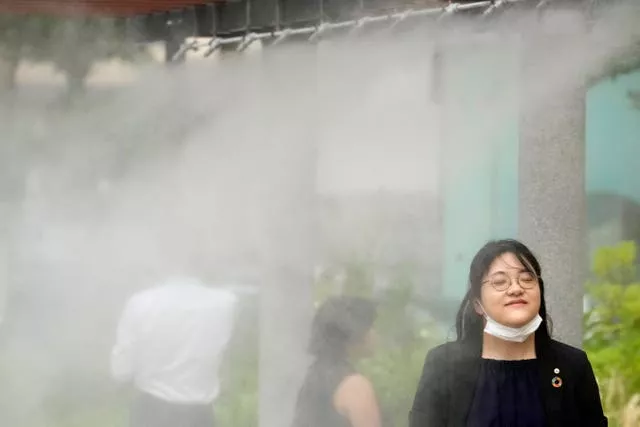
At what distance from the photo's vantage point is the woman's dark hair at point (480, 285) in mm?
1795

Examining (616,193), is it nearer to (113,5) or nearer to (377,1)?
(377,1)

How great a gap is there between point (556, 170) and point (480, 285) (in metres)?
0.41

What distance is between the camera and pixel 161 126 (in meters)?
2.57

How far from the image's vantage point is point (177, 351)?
243 cm

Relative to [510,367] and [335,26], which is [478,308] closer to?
[510,367]

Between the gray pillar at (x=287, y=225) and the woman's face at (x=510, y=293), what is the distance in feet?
1.90

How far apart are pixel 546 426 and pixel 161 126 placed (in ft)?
4.08

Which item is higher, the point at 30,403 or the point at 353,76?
the point at 353,76

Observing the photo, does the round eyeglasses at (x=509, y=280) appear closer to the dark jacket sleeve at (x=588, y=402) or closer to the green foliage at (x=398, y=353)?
the dark jacket sleeve at (x=588, y=402)

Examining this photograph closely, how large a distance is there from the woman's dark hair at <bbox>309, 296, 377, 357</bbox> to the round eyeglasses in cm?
47

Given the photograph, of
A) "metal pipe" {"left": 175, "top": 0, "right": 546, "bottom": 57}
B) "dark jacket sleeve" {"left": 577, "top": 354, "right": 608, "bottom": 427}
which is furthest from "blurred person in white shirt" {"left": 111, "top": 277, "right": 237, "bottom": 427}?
"dark jacket sleeve" {"left": 577, "top": 354, "right": 608, "bottom": 427}

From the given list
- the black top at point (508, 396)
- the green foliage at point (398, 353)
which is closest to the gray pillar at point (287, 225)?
the green foliage at point (398, 353)

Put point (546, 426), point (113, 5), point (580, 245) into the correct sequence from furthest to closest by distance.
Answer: point (113, 5) < point (580, 245) < point (546, 426)

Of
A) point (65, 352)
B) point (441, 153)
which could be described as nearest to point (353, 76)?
point (441, 153)
